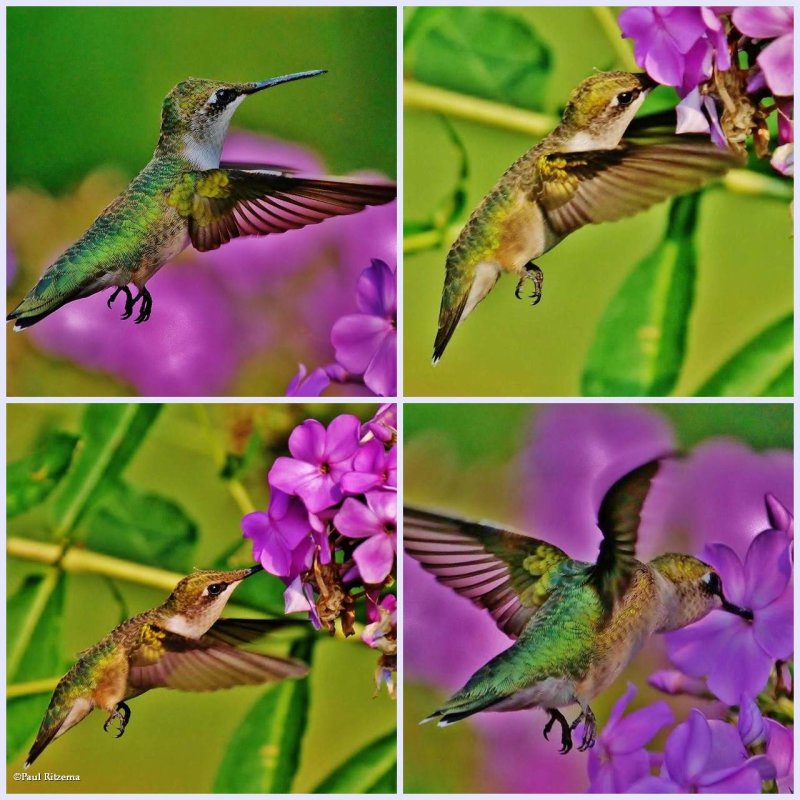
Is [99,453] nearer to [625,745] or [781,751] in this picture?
[625,745]

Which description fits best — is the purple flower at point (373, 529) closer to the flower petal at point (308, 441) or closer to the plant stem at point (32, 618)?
the flower petal at point (308, 441)

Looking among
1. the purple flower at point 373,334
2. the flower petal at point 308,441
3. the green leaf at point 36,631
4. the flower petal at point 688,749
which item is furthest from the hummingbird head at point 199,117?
the flower petal at point 688,749

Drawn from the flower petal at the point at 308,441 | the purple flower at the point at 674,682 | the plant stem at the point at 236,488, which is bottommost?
the purple flower at the point at 674,682

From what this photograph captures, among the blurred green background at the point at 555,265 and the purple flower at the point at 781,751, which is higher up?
the blurred green background at the point at 555,265

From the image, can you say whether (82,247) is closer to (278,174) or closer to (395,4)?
(278,174)

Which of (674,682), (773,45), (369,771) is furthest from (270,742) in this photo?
(773,45)

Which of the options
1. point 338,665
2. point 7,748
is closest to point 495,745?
point 338,665

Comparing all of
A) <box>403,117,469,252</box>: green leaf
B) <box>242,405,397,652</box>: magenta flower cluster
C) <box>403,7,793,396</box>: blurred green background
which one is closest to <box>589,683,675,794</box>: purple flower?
<box>242,405,397,652</box>: magenta flower cluster
